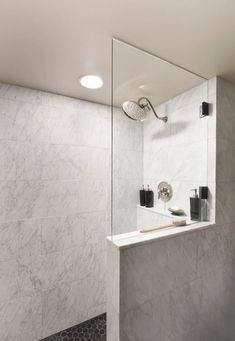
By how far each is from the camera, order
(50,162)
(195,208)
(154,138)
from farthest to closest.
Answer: (154,138) < (50,162) < (195,208)

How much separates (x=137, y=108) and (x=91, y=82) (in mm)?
389

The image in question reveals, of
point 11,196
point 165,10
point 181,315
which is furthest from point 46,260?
point 165,10

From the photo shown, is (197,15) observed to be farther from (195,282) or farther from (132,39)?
(195,282)

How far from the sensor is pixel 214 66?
44.3 inches

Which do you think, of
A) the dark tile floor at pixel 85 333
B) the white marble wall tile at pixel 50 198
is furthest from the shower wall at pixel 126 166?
the dark tile floor at pixel 85 333

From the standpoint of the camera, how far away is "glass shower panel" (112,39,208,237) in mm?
1233

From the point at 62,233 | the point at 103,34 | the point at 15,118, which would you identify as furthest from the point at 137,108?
the point at 62,233

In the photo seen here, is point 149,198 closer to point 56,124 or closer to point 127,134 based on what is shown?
point 127,134

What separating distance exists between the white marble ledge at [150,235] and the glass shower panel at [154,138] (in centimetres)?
15

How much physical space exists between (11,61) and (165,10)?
899 mm

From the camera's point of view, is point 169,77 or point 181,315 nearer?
point 181,315

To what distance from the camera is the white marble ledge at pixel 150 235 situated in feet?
2.95

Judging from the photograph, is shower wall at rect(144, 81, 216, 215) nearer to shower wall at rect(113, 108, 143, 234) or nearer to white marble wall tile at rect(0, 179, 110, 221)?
shower wall at rect(113, 108, 143, 234)

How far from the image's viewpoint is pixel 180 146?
146 centimetres
